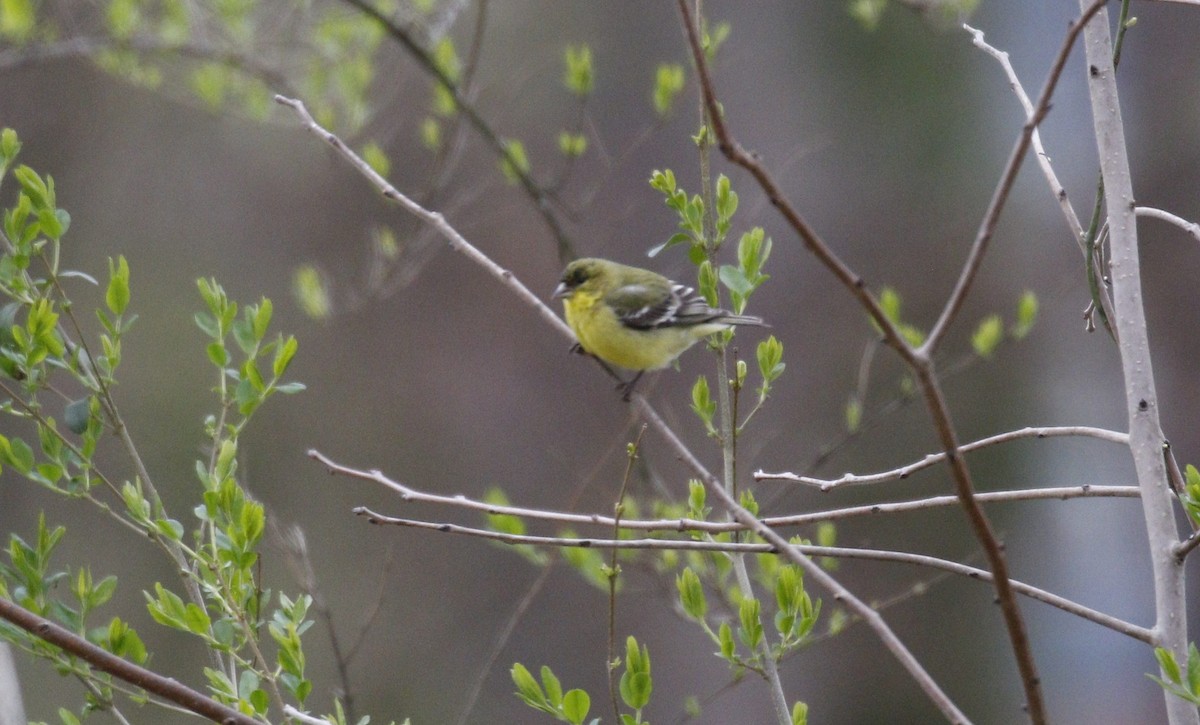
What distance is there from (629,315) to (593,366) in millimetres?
3054

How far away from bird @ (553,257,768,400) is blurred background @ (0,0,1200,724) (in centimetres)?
152

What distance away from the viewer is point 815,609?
223 cm

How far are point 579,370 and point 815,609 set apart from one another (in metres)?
5.78

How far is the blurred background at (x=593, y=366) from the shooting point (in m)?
7.11

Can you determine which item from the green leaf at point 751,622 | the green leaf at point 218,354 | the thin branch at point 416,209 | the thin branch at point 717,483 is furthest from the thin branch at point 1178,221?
the green leaf at point 218,354

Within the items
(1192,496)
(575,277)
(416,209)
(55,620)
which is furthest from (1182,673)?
(575,277)

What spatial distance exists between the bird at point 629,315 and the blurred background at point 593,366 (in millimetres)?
1517

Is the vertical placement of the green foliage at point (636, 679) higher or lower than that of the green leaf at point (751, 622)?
lower

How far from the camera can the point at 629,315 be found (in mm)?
4301

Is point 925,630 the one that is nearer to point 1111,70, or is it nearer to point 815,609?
point 815,609

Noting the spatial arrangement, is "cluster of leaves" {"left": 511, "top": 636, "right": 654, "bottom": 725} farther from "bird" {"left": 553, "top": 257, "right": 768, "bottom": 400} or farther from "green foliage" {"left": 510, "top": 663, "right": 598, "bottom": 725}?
"bird" {"left": 553, "top": 257, "right": 768, "bottom": 400}

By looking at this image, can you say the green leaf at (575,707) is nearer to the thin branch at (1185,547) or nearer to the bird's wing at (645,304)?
the thin branch at (1185,547)

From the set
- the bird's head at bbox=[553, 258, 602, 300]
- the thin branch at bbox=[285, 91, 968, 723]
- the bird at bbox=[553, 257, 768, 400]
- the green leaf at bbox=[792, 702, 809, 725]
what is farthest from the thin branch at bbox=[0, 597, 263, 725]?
the bird's head at bbox=[553, 258, 602, 300]

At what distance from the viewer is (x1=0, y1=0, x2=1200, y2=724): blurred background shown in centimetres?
711
